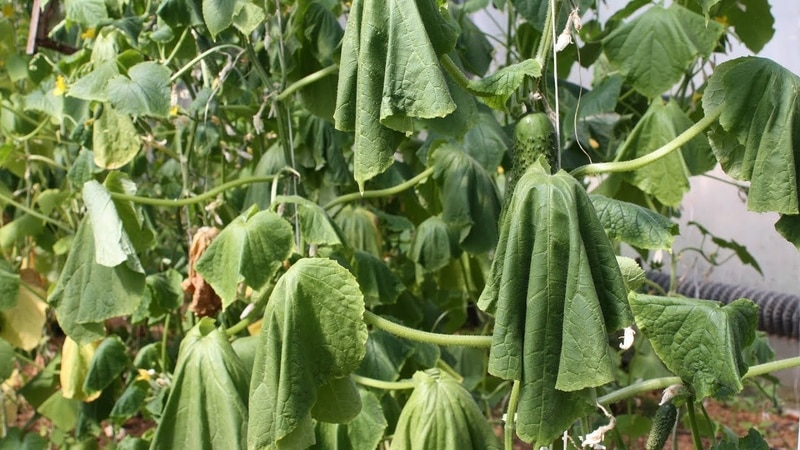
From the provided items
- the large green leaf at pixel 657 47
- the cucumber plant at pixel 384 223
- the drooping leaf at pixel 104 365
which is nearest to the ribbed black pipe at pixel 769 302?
the cucumber plant at pixel 384 223

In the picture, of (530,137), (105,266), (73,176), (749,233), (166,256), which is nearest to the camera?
(530,137)

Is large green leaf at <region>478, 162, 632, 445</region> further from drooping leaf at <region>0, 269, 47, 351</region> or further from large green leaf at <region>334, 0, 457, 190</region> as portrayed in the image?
drooping leaf at <region>0, 269, 47, 351</region>

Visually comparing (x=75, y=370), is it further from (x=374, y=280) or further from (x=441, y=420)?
(x=441, y=420)

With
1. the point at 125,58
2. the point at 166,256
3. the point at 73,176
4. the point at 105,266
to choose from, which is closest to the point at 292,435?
the point at 105,266

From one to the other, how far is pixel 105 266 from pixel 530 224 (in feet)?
2.36

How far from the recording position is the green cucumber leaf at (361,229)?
1.70 metres

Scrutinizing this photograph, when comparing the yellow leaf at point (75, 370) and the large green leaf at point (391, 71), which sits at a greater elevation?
the large green leaf at point (391, 71)

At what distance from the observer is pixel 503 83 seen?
0.79 metres

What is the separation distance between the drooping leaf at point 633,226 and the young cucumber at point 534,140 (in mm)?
141

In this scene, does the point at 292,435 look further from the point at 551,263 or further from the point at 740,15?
the point at 740,15

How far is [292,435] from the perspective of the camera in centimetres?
87

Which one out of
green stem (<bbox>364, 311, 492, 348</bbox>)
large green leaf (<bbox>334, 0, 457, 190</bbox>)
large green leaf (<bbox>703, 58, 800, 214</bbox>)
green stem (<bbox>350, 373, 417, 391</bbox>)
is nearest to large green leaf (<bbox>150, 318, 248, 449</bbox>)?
green stem (<bbox>350, 373, 417, 391</bbox>)

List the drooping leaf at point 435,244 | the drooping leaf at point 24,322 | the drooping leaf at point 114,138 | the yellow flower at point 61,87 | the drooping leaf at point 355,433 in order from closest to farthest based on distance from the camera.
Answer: the drooping leaf at point 355,433
the drooping leaf at point 114,138
the drooping leaf at point 435,244
the yellow flower at point 61,87
the drooping leaf at point 24,322

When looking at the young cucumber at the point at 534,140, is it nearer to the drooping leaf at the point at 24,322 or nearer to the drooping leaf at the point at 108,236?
the drooping leaf at the point at 108,236
